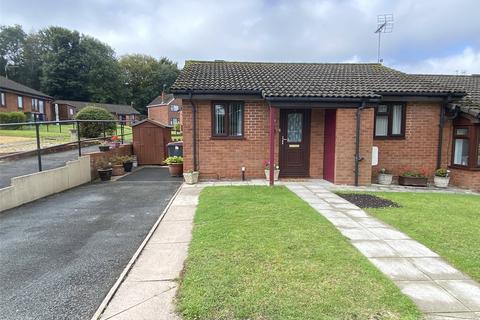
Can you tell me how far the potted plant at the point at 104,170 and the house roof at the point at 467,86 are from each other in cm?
1166

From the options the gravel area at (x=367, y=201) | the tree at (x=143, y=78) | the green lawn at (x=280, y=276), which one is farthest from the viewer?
the tree at (x=143, y=78)

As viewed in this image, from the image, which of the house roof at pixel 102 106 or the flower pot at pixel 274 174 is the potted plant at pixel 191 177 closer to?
the flower pot at pixel 274 174

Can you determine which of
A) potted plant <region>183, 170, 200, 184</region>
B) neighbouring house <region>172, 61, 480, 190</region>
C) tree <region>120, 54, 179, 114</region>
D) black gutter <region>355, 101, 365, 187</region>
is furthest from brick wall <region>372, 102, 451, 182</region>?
tree <region>120, 54, 179, 114</region>

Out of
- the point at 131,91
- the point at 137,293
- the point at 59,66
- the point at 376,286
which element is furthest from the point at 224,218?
the point at 131,91

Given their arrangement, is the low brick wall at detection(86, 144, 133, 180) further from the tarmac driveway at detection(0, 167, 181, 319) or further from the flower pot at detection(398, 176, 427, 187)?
the flower pot at detection(398, 176, 427, 187)

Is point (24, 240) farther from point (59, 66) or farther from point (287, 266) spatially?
point (59, 66)

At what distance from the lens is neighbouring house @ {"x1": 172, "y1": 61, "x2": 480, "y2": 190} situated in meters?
9.13

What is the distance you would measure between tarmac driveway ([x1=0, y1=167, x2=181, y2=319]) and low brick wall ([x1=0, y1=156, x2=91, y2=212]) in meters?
0.23

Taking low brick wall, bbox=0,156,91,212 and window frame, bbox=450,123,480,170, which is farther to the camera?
window frame, bbox=450,123,480,170

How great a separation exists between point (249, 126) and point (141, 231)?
564 cm

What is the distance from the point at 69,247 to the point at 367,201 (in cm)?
617

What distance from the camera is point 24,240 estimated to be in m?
4.65

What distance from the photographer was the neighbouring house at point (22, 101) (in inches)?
1258

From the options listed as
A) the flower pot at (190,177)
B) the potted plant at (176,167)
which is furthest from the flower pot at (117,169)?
the flower pot at (190,177)
